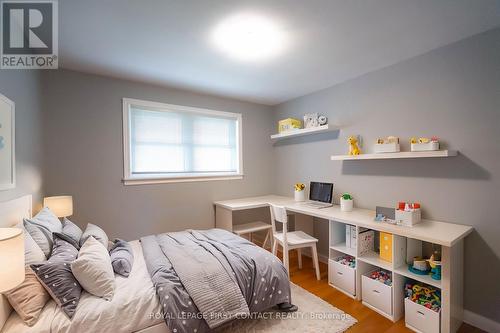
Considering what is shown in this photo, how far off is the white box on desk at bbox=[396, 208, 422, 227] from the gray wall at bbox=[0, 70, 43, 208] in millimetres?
3020

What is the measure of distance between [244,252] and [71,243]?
1.33 meters

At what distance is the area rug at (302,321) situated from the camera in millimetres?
1773

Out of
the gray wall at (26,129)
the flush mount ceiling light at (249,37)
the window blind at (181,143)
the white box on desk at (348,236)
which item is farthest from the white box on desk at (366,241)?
the gray wall at (26,129)

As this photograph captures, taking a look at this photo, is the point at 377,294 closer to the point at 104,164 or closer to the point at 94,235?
the point at 94,235

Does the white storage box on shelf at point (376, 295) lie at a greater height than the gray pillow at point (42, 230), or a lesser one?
lesser

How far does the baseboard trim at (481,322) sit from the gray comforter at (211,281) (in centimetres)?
152

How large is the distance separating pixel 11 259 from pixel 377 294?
100 inches

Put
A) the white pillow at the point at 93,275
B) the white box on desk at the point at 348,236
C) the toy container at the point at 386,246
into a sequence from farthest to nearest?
1. the white box on desk at the point at 348,236
2. the toy container at the point at 386,246
3. the white pillow at the point at 93,275

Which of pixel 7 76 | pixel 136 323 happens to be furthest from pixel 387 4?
pixel 7 76

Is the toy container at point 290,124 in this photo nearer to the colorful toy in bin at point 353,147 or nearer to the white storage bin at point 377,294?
the colorful toy in bin at point 353,147

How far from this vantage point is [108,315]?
1330mm

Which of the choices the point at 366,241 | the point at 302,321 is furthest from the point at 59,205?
the point at 366,241

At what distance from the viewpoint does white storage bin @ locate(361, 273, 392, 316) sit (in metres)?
1.96

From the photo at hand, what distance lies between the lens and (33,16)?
1.64m
